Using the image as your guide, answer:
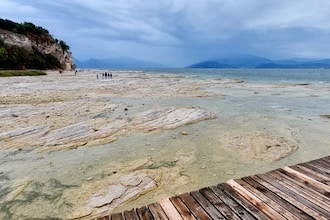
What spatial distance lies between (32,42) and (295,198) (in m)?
124

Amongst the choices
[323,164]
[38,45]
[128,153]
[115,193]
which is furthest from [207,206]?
[38,45]

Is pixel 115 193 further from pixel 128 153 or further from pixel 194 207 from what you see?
pixel 128 153

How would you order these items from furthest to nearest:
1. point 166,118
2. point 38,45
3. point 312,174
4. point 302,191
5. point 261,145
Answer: point 38,45 → point 166,118 → point 261,145 → point 312,174 → point 302,191

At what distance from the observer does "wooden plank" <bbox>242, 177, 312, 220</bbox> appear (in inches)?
188

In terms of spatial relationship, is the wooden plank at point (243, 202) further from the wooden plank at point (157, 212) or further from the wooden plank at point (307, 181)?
the wooden plank at point (307, 181)

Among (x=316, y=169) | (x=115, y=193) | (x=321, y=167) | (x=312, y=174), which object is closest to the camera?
(x=312, y=174)

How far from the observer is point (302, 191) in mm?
5730

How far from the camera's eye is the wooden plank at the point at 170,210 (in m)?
4.79

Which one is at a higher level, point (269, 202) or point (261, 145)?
point (269, 202)

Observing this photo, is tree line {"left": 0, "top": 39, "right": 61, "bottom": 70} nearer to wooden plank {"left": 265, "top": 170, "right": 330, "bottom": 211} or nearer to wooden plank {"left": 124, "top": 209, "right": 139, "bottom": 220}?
wooden plank {"left": 124, "top": 209, "right": 139, "bottom": 220}

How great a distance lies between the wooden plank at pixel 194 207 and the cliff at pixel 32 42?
95.8 metres

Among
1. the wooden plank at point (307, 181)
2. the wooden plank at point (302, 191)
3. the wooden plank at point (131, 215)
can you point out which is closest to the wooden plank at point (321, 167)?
the wooden plank at point (307, 181)

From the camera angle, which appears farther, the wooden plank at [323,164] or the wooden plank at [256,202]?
the wooden plank at [323,164]

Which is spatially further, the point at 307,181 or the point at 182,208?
the point at 307,181
